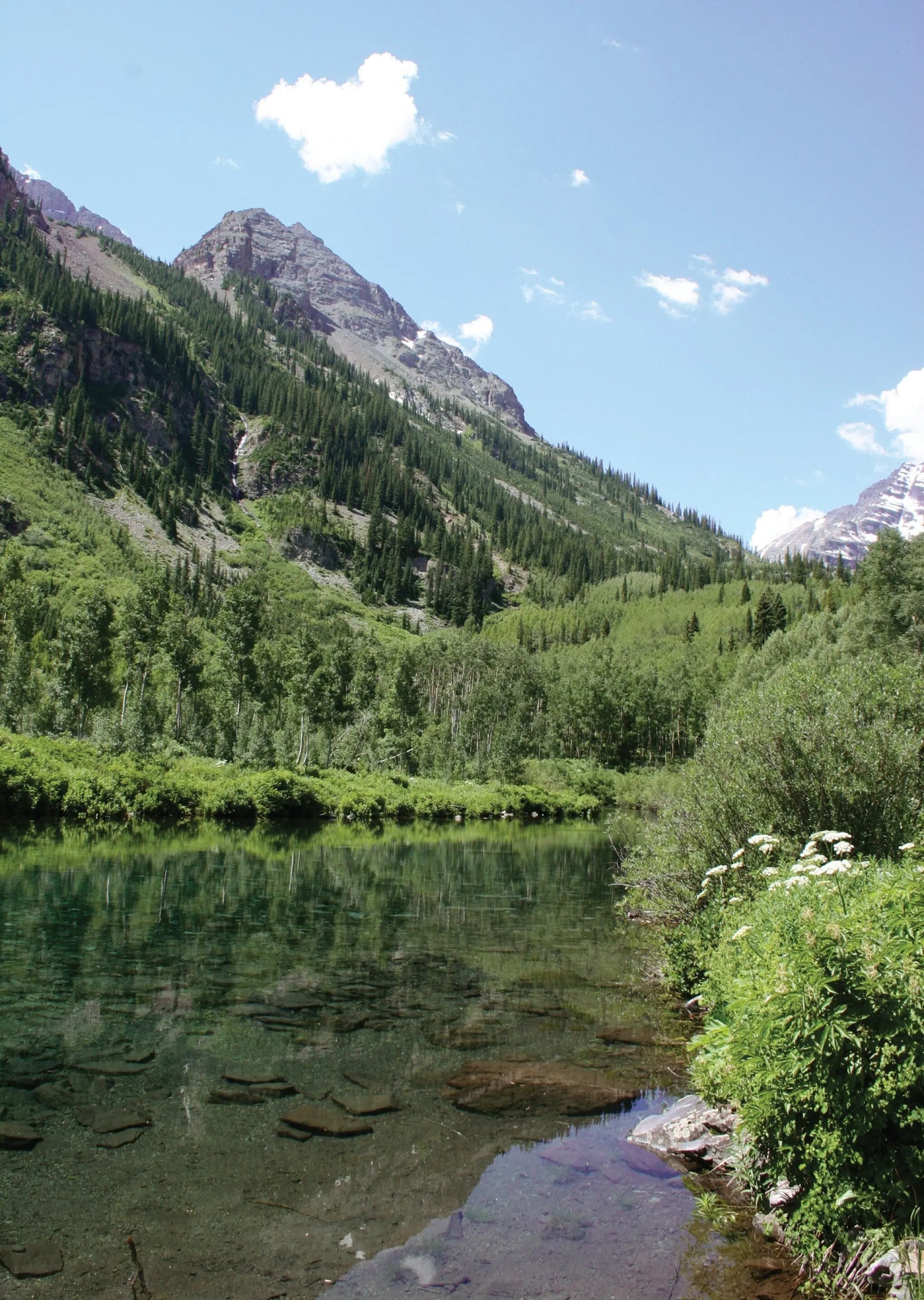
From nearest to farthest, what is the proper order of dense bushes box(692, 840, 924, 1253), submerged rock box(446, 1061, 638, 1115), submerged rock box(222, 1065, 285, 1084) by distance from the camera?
dense bushes box(692, 840, 924, 1253) → submerged rock box(446, 1061, 638, 1115) → submerged rock box(222, 1065, 285, 1084)

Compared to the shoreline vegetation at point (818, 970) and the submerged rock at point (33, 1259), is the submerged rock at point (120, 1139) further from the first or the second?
the shoreline vegetation at point (818, 970)

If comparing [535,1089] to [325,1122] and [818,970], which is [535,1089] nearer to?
[325,1122]

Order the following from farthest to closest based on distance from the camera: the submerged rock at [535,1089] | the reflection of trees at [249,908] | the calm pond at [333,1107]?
the reflection of trees at [249,908] → the submerged rock at [535,1089] → the calm pond at [333,1107]

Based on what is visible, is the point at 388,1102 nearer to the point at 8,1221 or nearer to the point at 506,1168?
the point at 506,1168

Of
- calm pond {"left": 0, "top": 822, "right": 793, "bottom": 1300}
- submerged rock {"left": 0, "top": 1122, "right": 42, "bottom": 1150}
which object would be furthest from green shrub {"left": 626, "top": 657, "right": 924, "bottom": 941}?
submerged rock {"left": 0, "top": 1122, "right": 42, "bottom": 1150}

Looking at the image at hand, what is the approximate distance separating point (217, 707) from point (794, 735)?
7185 centimetres

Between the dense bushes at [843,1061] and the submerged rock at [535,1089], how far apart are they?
4.62m

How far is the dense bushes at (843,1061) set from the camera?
679 cm

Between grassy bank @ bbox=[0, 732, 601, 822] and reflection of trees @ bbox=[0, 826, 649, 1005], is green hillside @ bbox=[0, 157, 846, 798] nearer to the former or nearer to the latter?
grassy bank @ bbox=[0, 732, 601, 822]

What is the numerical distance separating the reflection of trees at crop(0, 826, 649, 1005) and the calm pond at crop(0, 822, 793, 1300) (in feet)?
0.52

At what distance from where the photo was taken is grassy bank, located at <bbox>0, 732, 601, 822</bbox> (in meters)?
43.2

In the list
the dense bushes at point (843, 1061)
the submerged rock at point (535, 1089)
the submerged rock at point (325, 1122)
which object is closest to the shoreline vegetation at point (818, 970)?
the dense bushes at point (843, 1061)

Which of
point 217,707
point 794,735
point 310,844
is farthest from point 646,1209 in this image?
point 217,707

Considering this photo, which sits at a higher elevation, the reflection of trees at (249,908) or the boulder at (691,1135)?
the boulder at (691,1135)
